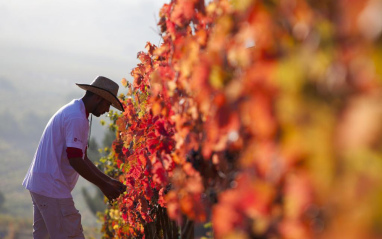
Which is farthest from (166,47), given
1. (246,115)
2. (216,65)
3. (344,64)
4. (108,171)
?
(108,171)

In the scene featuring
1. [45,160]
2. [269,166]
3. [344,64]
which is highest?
[45,160]

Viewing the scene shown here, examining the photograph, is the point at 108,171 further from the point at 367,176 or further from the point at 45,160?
the point at 367,176

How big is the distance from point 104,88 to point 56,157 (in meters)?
0.72

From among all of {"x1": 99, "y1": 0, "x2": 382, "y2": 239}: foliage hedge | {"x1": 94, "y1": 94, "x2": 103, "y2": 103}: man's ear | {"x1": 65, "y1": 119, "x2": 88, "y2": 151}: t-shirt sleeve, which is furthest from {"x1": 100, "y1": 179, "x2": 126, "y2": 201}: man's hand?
{"x1": 99, "y1": 0, "x2": 382, "y2": 239}: foliage hedge

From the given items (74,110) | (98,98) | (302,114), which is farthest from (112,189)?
(302,114)

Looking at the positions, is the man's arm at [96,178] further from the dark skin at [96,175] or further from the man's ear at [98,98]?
the man's ear at [98,98]

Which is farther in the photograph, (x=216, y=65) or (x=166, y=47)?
(x=166, y=47)

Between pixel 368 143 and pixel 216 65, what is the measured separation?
789 millimetres

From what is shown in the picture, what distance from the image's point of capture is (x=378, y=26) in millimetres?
1026

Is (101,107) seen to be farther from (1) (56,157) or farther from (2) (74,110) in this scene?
(1) (56,157)

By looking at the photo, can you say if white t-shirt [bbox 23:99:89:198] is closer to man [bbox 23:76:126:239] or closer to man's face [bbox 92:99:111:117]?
man [bbox 23:76:126:239]

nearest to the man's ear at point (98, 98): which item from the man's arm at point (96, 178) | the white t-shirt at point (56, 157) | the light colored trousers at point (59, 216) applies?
the white t-shirt at point (56, 157)

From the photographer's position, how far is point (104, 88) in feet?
14.9

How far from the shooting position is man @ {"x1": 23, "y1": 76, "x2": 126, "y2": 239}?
418cm
